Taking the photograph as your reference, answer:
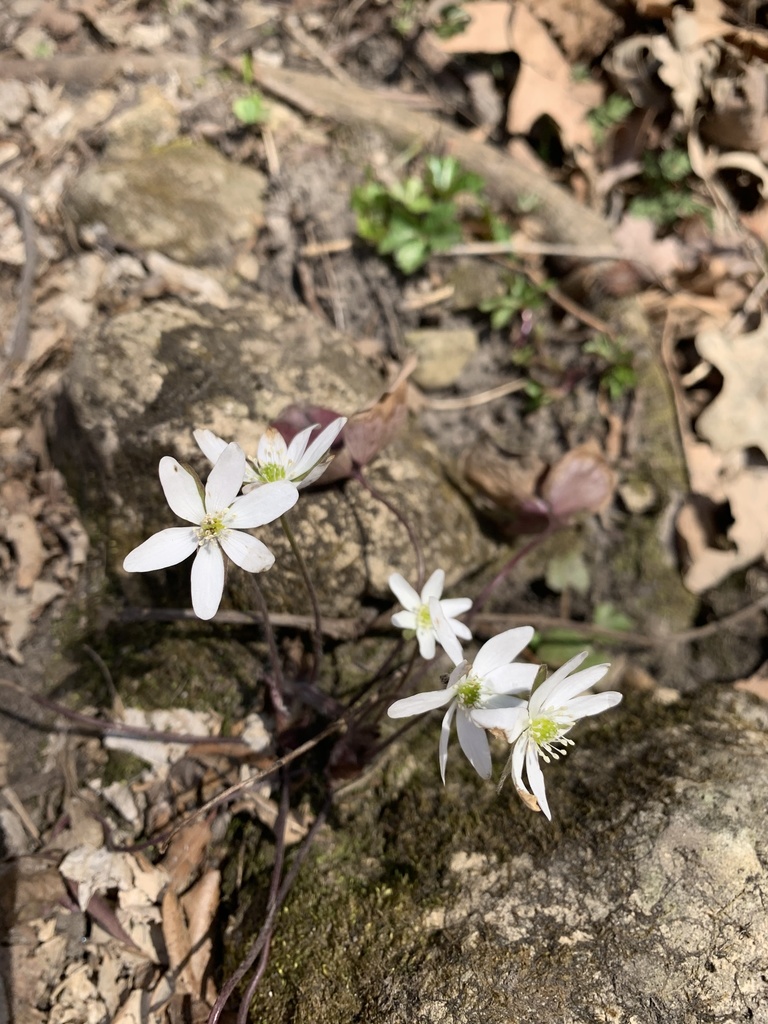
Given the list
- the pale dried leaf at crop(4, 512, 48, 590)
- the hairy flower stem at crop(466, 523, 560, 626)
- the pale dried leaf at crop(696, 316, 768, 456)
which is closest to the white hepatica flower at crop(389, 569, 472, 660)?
the hairy flower stem at crop(466, 523, 560, 626)

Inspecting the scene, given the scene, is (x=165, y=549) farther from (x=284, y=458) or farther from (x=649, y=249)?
(x=649, y=249)

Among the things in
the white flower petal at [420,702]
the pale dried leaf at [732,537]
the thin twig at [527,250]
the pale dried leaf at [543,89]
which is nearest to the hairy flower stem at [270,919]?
the white flower petal at [420,702]

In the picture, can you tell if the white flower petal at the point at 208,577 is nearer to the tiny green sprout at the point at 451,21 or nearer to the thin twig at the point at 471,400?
the thin twig at the point at 471,400

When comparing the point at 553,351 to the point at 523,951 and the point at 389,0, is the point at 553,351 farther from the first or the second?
the point at 523,951

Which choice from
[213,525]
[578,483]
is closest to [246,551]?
[213,525]

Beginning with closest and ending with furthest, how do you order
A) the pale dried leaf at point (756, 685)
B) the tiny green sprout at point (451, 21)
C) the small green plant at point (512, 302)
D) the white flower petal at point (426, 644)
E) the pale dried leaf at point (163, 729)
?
the white flower petal at point (426, 644), the pale dried leaf at point (163, 729), the pale dried leaf at point (756, 685), the small green plant at point (512, 302), the tiny green sprout at point (451, 21)

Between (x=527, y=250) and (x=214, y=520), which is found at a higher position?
(x=214, y=520)
